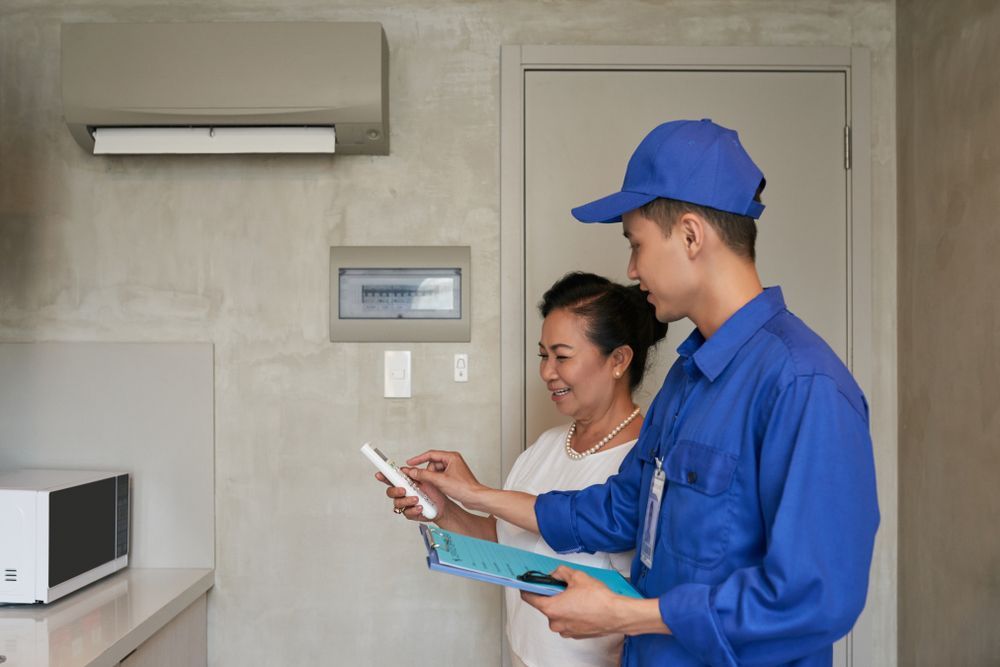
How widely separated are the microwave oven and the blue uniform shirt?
146 cm

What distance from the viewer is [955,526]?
6.68ft

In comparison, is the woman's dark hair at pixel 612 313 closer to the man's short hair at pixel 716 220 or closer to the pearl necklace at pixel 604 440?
A: the pearl necklace at pixel 604 440

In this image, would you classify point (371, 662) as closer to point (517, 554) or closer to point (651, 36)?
point (517, 554)

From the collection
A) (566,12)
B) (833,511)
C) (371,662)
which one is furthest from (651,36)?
(371,662)

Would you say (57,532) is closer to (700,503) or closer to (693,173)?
(700,503)

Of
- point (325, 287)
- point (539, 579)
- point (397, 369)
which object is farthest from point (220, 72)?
point (539, 579)

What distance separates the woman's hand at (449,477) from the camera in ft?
5.55

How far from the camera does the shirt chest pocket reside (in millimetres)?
1146

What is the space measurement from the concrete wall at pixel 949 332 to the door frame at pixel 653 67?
0.32ft

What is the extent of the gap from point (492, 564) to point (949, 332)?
141cm

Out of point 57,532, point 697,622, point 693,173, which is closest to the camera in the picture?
point 697,622

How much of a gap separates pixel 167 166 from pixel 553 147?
1.10 metres

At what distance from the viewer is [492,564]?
127 cm

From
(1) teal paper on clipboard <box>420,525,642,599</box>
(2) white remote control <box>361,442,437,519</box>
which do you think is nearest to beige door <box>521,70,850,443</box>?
(2) white remote control <box>361,442,437,519</box>
